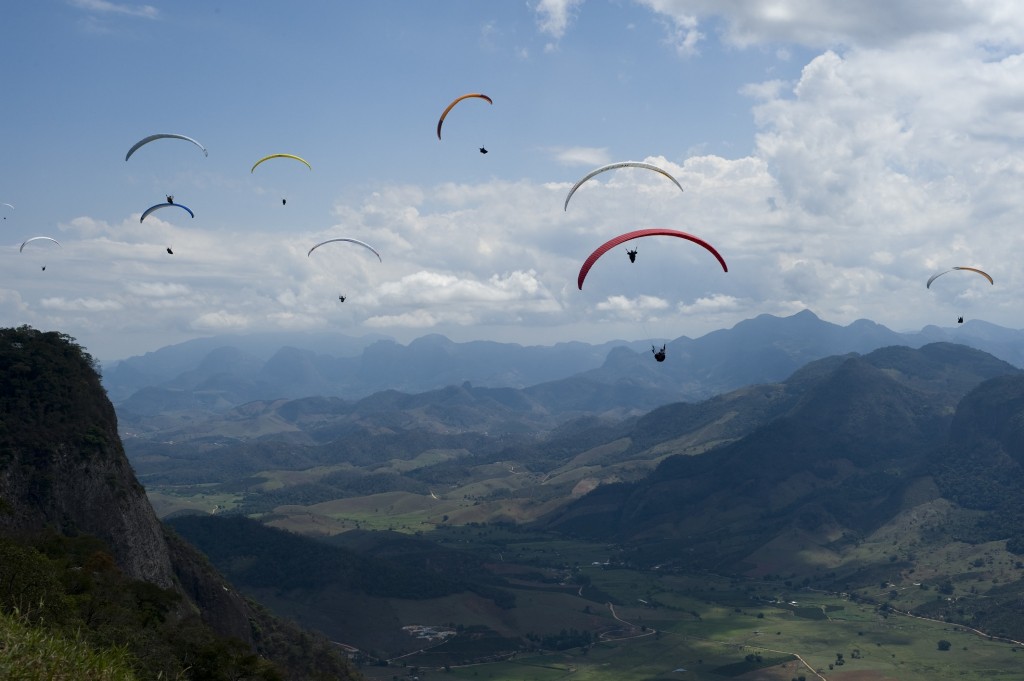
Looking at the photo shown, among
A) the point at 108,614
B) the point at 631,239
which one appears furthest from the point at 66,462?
the point at 631,239

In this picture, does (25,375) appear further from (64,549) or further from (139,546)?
(64,549)

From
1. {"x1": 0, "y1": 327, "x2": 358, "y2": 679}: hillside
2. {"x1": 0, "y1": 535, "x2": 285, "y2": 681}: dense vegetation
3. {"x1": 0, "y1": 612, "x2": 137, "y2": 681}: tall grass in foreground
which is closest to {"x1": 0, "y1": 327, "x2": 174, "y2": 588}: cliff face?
{"x1": 0, "y1": 327, "x2": 358, "y2": 679}: hillside

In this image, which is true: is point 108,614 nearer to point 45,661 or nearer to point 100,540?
point 45,661

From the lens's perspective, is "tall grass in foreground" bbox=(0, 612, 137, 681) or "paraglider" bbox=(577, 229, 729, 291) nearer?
"tall grass in foreground" bbox=(0, 612, 137, 681)

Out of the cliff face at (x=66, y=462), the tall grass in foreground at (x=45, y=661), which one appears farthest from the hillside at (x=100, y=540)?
the tall grass in foreground at (x=45, y=661)

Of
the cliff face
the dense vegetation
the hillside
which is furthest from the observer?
the cliff face

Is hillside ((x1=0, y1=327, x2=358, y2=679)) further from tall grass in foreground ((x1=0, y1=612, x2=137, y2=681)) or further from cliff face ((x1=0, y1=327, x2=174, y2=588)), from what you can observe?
tall grass in foreground ((x1=0, y1=612, x2=137, y2=681))

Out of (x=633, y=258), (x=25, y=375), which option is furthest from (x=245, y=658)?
(x=25, y=375)
